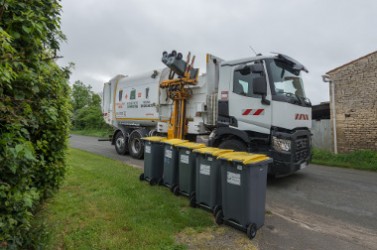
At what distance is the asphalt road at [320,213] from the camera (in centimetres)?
354

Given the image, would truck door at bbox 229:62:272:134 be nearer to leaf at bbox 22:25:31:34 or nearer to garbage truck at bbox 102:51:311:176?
garbage truck at bbox 102:51:311:176

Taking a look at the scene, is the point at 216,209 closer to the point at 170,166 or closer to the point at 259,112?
the point at 170,166

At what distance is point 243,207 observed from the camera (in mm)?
3602

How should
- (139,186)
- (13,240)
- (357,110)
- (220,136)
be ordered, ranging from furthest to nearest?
(357,110)
(220,136)
(139,186)
(13,240)

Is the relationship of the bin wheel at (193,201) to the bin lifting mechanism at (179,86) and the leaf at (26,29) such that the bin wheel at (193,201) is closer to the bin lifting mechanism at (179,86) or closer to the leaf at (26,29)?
the leaf at (26,29)

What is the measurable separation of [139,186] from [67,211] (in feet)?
5.43

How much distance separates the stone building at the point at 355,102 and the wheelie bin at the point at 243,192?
8.08 meters

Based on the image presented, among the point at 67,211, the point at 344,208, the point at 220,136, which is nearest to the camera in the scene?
the point at 67,211

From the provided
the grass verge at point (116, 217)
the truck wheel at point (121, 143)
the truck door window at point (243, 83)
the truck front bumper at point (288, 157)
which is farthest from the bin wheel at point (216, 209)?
the truck wheel at point (121, 143)

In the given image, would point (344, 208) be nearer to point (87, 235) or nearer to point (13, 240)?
point (87, 235)

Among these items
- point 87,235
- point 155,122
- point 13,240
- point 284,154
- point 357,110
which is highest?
point 357,110

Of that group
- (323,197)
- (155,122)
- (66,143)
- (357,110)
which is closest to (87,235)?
(66,143)

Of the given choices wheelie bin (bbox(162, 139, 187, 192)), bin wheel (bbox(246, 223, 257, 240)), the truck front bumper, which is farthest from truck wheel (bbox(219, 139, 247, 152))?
bin wheel (bbox(246, 223, 257, 240))

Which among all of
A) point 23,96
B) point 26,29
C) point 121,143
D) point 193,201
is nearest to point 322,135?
point 121,143
